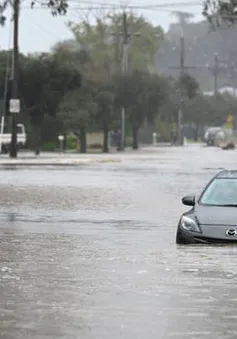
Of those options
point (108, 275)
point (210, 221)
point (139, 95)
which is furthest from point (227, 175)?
point (139, 95)

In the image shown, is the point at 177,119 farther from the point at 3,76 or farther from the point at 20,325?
the point at 20,325

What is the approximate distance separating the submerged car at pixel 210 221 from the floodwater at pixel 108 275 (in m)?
0.28

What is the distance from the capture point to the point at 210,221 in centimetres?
1750

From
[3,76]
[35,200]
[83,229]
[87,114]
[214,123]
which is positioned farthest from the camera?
[214,123]

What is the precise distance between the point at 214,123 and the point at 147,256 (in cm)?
12972

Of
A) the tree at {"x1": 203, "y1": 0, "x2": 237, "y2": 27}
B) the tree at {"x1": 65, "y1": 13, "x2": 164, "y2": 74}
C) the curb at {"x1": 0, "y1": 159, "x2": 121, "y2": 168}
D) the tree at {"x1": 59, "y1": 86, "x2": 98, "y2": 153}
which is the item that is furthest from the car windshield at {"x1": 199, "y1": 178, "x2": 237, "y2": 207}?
the tree at {"x1": 65, "y1": 13, "x2": 164, "y2": 74}

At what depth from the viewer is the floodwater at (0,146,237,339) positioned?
412 inches

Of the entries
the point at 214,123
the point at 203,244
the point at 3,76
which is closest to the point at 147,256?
the point at 203,244

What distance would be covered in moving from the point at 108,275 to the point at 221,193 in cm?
515

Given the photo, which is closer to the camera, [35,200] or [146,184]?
[35,200]

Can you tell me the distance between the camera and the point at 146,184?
37.0 metres

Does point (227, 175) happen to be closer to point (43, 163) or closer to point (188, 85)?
point (43, 163)

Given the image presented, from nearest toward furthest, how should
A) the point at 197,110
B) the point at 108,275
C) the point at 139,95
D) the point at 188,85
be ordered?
the point at 108,275 → the point at 139,95 → the point at 188,85 → the point at 197,110

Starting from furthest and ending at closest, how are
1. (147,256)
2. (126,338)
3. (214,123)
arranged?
(214,123) < (147,256) < (126,338)
